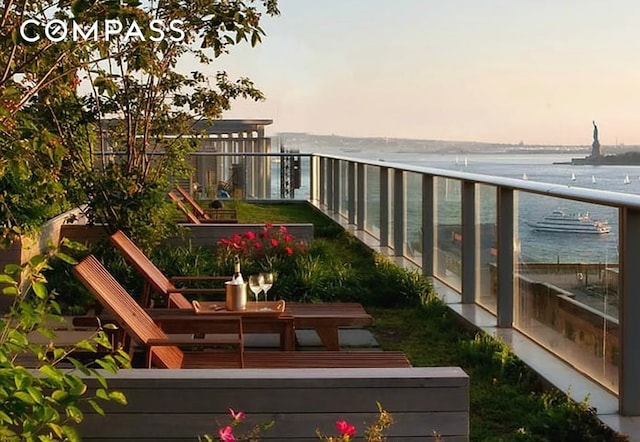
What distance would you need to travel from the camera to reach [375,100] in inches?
1331

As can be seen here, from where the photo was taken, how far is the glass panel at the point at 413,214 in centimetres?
893

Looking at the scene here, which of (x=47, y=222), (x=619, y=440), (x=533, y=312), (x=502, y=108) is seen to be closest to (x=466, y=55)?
(x=502, y=108)

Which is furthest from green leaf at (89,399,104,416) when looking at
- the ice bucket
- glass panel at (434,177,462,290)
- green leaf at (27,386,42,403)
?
glass panel at (434,177,462,290)

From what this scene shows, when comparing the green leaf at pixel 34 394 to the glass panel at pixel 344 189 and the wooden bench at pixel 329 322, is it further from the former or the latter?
the glass panel at pixel 344 189

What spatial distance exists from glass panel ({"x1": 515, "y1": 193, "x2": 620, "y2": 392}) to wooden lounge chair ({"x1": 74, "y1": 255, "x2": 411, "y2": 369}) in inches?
40.0

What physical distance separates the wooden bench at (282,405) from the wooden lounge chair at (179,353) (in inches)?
28.5

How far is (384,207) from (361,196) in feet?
6.21

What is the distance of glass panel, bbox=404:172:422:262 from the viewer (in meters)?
8.93

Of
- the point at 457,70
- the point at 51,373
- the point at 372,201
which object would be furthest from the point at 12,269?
the point at 457,70

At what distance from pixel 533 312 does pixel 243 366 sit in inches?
86.3

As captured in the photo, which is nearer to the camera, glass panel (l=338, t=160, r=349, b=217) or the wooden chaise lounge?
the wooden chaise lounge

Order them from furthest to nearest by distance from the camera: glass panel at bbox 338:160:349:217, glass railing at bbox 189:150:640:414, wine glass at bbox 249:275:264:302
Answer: glass panel at bbox 338:160:349:217, wine glass at bbox 249:275:264:302, glass railing at bbox 189:150:640:414

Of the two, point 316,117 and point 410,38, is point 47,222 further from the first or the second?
point 316,117

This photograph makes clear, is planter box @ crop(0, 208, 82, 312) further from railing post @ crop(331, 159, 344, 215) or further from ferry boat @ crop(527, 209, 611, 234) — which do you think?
railing post @ crop(331, 159, 344, 215)
